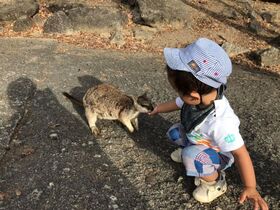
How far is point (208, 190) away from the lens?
390 centimetres

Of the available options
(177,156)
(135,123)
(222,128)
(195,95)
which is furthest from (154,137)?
(195,95)

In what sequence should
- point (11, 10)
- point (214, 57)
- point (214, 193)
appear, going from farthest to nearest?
point (11, 10) < point (214, 193) < point (214, 57)

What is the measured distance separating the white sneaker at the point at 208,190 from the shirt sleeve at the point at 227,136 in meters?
0.60

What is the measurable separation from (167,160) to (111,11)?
209 inches

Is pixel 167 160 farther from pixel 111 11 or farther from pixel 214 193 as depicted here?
pixel 111 11

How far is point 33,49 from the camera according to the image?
7566mm

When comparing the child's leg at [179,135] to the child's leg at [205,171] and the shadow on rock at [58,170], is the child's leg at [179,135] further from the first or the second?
the shadow on rock at [58,170]

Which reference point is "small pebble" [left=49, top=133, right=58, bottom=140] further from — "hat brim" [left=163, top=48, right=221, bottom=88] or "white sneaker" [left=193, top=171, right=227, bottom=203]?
"hat brim" [left=163, top=48, right=221, bottom=88]

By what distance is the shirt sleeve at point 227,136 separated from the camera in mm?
3330

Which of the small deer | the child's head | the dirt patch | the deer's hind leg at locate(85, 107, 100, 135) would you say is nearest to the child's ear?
the child's head

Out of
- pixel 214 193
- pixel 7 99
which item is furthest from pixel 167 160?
pixel 7 99

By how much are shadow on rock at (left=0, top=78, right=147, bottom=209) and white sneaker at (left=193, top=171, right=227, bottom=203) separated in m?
0.49

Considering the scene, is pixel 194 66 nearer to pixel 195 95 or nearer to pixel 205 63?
pixel 205 63

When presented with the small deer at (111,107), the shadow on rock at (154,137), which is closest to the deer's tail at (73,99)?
the shadow on rock at (154,137)
